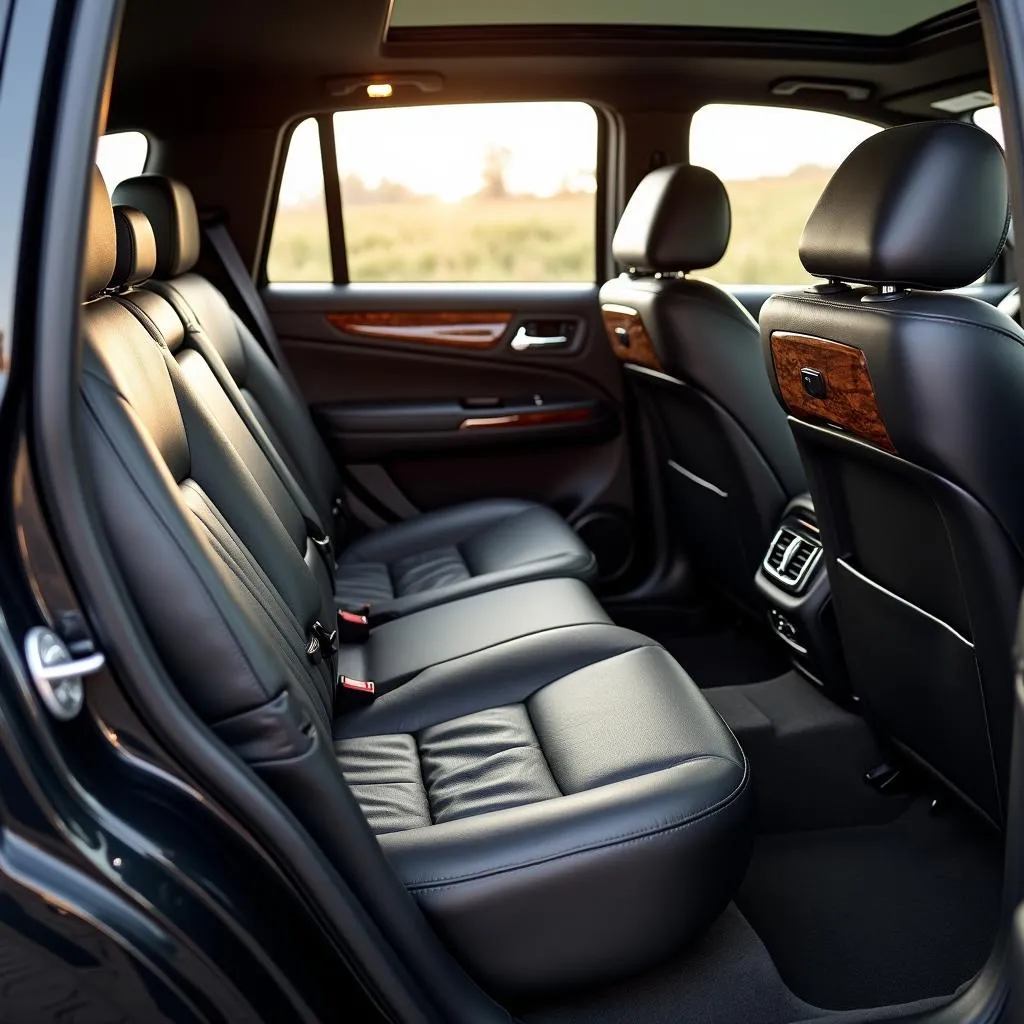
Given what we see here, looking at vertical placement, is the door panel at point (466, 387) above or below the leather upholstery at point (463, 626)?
above

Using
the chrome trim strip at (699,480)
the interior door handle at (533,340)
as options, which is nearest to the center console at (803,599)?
the chrome trim strip at (699,480)

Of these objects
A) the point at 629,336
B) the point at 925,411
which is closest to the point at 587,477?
the point at 629,336

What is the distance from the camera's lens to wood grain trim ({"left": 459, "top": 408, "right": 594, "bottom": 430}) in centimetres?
317

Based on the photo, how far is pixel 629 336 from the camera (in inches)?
107

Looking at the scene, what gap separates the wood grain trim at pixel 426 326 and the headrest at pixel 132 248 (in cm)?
118

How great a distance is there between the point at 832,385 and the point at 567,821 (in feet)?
2.26

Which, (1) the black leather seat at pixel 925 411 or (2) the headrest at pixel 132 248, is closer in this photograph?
(1) the black leather seat at pixel 925 411

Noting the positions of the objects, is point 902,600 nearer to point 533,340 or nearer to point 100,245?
point 100,245

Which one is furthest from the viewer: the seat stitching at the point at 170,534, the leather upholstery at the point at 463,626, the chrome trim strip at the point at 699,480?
the chrome trim strip at the point at 699,480

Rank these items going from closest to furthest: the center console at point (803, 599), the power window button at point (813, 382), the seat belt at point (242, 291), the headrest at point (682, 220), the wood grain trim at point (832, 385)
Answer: the wood grain trim at point (832, 385) < the power window button at point (813, 382) < the center console at point (803, 599) < the headrest at point (682, 220) < the seat belt at point (242, 291)

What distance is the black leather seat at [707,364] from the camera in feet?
7.94

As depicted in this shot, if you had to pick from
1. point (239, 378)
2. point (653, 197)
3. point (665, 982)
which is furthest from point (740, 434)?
point (665, 982)

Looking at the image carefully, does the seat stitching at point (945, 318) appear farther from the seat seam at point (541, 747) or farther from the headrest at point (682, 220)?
the headrest at point (682, 220)

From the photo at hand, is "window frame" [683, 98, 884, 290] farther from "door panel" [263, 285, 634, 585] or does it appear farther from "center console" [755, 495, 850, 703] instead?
"center console" [755, 495, 850, 703]
